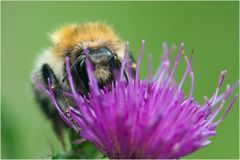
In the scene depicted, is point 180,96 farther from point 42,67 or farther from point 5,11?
point 5,11

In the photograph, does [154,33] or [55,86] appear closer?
[55,86]

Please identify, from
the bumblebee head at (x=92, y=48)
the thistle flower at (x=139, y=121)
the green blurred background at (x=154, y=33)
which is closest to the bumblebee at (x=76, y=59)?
the bumblebee head at (x=92, y=48)

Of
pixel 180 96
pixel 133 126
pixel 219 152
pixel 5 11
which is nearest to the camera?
pixel 133 126

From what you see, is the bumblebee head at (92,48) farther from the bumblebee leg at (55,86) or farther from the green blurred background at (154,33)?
the green blurred background at (154,33)

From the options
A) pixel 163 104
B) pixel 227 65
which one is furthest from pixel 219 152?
pixel 163 104

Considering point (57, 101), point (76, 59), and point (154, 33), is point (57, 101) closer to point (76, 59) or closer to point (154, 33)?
point (76, 59)

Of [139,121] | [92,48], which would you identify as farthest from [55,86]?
[139,121]
